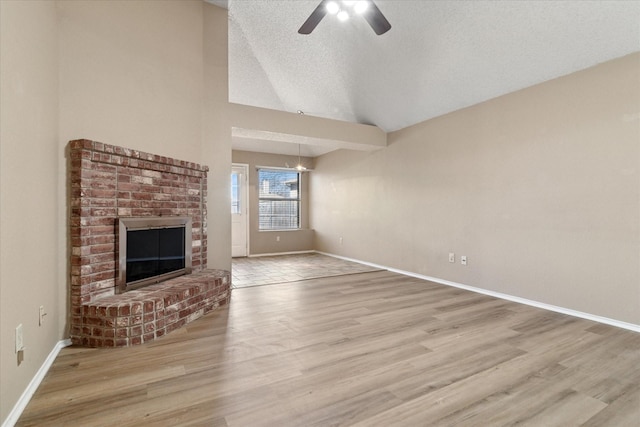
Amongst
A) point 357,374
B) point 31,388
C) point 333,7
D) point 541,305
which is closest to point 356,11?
point 333,7

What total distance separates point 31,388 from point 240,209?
17.6 ft

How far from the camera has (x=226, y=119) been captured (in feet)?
12.6

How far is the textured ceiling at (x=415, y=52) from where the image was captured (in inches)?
106

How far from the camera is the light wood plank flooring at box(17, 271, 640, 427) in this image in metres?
1.55

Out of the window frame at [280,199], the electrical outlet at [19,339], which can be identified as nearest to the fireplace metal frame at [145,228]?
the electrical outlet at [19,339]

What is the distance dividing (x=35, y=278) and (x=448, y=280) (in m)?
4.31

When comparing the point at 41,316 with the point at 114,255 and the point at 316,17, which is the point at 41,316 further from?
the point at 316,17

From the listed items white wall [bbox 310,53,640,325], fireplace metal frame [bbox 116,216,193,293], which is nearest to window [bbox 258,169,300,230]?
white wall [bbox 310,53,640,325]

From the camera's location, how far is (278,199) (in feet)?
24.7

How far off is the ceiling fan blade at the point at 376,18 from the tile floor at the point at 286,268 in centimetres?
333

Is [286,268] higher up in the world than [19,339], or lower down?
lower down

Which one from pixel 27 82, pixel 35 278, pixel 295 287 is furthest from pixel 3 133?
pixel 295 287

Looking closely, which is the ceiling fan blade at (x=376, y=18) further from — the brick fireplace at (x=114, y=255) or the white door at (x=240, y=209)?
the white door at (x=240, y=209)

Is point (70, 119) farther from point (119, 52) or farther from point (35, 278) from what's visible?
point (35, 278)
